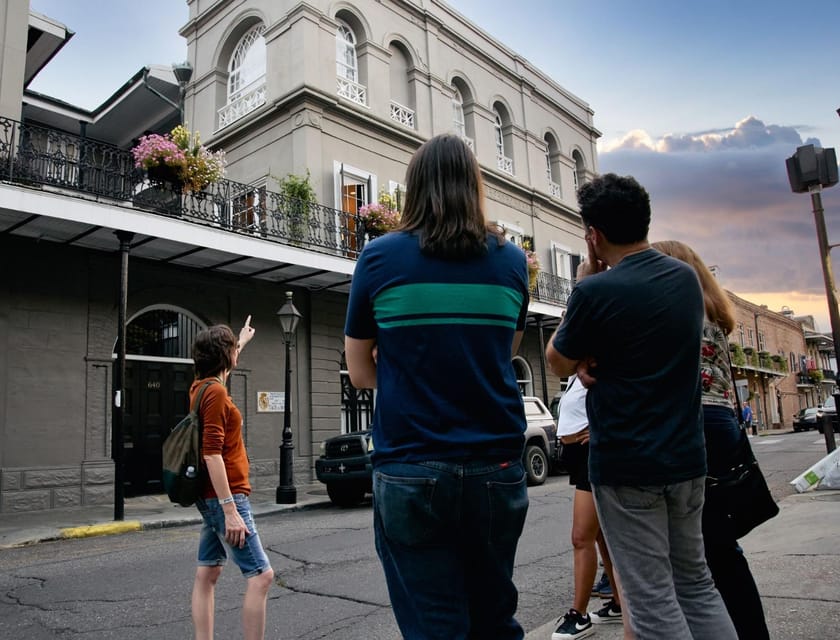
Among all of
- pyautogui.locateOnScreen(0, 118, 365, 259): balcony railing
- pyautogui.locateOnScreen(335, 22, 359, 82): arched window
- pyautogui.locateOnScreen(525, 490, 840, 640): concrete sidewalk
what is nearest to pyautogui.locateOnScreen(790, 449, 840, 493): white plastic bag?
pyautogui.locateOnScreen(525, 490, 840, 640): concrete sidewalk

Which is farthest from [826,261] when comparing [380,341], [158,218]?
[158,218]

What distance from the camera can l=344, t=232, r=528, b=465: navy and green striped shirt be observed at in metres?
1.72

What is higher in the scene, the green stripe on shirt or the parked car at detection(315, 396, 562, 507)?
the green stripe on shirt

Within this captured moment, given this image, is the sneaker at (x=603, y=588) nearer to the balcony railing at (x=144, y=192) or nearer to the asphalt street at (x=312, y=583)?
the asphalt street at (x=312, y=583)

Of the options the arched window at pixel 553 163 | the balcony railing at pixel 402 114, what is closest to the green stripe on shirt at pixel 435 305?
the balcony railing at pixel 402 114

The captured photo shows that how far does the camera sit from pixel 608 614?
12.7ft

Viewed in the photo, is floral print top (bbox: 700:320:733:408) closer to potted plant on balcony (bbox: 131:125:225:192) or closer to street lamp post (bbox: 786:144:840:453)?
street lamp post (bbox: 786:144:840:453)

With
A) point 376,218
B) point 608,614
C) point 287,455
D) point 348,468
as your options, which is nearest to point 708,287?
point 608,614

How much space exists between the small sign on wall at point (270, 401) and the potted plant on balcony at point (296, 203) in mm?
3505

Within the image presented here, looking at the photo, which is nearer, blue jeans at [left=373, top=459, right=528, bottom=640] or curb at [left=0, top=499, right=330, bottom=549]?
blue jeans at [left=373, top=459, right=528, bottom=640]

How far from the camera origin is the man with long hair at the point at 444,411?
1665 millimetres

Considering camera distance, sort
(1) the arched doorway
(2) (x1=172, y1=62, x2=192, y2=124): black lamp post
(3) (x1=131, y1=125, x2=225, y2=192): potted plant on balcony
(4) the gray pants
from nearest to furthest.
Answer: (4) the gray pants
(3) (x1=131, y1=125, x2=225, y2=192): potted plant on balcony
(1) the arched doorway
(2) (x1=172, y1=62, x2=192, y2=124): black lamp post

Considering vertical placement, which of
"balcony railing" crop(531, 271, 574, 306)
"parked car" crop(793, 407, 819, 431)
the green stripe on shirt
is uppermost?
"balcony railing" crop(531, 271, 574, 306)

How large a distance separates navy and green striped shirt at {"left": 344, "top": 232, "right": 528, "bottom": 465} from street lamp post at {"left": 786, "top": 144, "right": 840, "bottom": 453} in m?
8.85
